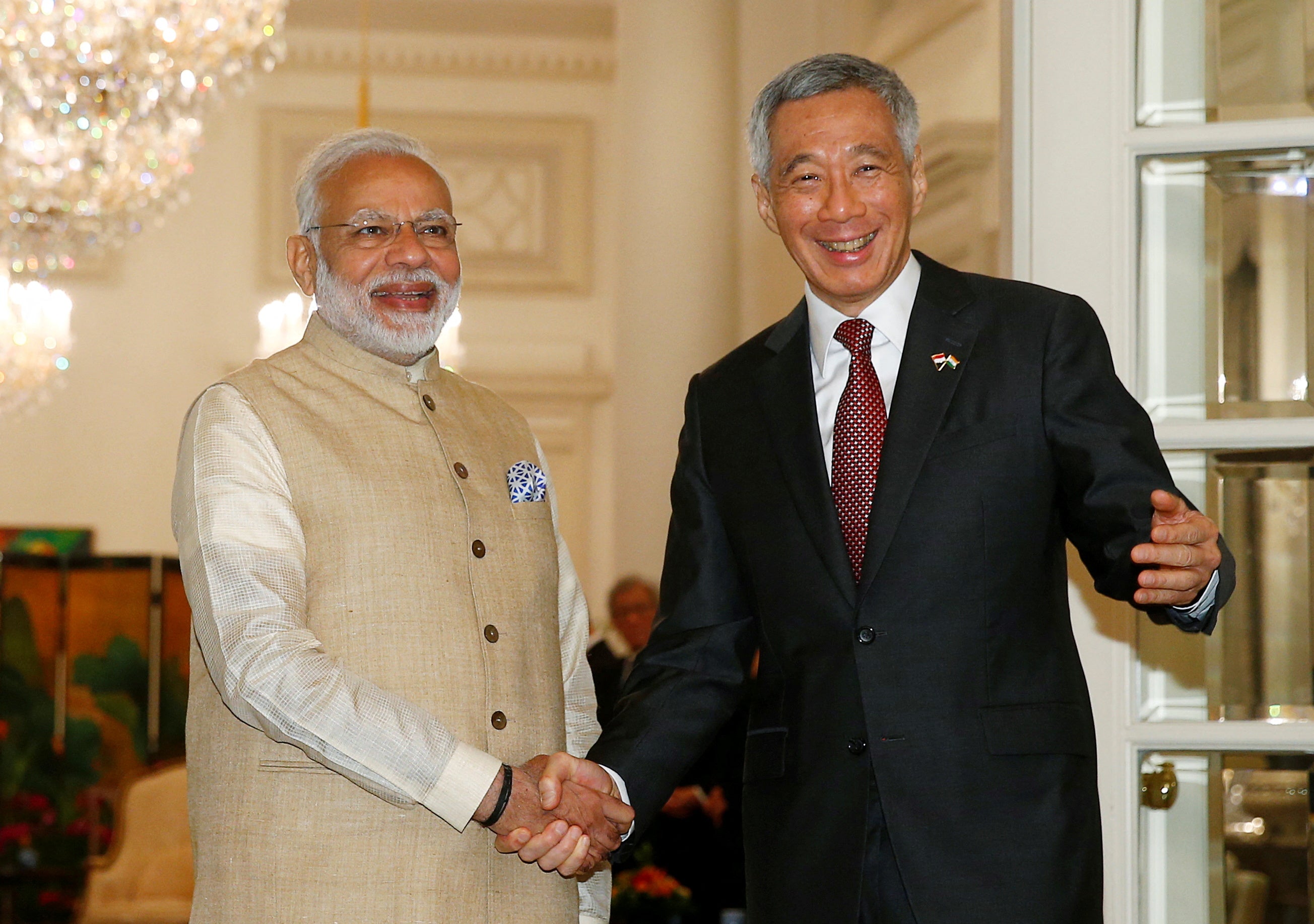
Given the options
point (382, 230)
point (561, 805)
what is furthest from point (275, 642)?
point (382, 230)

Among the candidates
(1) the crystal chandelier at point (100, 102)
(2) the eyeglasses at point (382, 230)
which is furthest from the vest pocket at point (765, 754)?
(1) the crystal chandelier at point (100, 102)

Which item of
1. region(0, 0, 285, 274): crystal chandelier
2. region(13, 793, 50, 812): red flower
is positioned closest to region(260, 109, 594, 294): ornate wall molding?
region(0, 0, 285, 274): crystal chandelier

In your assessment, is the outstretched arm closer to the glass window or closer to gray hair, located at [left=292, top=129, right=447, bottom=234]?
the glass window

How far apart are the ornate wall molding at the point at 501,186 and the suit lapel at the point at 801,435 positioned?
8.29 meters

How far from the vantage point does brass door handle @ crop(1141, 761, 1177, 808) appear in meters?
2.44

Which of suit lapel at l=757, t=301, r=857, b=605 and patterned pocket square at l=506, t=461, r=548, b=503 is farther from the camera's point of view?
patterned pocket square at l=506, t=461, r=548, b=503

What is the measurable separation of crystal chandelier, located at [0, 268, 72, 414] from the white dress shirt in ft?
21.9

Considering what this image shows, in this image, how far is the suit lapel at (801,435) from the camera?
84.0 inches

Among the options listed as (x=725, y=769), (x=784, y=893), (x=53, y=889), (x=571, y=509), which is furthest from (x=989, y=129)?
(x=53, y=889)

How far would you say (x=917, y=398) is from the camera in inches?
84.8

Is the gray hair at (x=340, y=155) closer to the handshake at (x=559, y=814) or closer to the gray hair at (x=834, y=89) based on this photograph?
the gray hair at (x=834, y=89)

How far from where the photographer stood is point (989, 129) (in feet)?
19.9

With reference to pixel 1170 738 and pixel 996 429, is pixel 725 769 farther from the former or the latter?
pixel 996 429

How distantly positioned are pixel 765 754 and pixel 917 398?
1.80 feet
